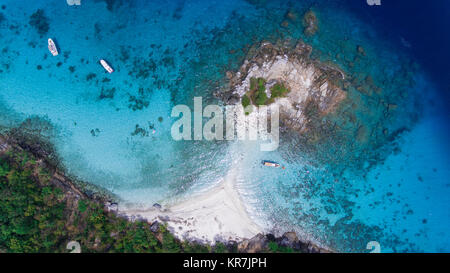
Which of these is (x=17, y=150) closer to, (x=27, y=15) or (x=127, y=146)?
(x=127, y=146)

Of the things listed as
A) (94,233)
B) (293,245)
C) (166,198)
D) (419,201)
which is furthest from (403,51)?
(94,233)

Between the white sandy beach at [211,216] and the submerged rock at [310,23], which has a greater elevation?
the submerged rock at [310,23]

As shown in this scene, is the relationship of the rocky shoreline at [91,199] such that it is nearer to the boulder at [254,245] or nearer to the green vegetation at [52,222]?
Answer: the boulder at [254,245]

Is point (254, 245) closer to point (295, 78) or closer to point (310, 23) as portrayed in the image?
point (295, 78)

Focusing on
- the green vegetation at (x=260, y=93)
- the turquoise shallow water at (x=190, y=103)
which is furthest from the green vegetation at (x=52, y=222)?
the green vegetation at (x=260, y=93)

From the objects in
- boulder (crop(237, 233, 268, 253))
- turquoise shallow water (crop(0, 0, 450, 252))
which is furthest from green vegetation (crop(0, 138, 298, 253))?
turquoise shallow water (crop(0, 0, 450, 252))

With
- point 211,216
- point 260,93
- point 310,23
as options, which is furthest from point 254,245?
point 310,23

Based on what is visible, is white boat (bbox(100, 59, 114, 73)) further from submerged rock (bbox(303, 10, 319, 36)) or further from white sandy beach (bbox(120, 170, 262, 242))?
submerged rock (bbox(303, 10, 319, 36))
